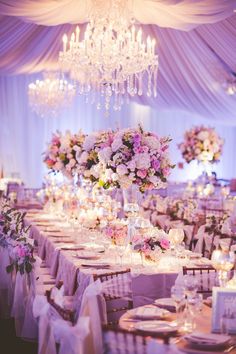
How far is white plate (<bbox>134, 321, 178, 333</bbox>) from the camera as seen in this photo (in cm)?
321

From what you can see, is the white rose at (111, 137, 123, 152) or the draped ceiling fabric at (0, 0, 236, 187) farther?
the draped ceiling fabric at (0, 0, 236, 187)

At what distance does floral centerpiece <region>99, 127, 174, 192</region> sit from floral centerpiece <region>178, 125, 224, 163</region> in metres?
7.45

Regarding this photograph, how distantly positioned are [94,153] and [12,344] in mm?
1896

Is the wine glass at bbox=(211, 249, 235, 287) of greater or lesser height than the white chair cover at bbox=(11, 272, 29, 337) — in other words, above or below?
above

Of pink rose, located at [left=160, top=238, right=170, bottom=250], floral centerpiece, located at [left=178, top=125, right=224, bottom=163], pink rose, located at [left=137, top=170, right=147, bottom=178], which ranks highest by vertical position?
floral centerpiece, located at [left=178, top=125, right=224, bottom=163]

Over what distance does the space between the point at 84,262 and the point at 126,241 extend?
1.77 ft

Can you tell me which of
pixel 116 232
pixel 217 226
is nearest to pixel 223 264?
pixel 116 232

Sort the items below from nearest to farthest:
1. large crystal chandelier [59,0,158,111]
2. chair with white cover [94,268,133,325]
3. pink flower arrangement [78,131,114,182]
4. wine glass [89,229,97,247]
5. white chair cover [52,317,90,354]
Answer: white chair cover [52,317,90,354]
chair with white cover [94,268,133,325]
pink flower arrangement [78,131,114,182]
wine glass [89,229,97,247]
large crystal chandelier [59,0,158,111]

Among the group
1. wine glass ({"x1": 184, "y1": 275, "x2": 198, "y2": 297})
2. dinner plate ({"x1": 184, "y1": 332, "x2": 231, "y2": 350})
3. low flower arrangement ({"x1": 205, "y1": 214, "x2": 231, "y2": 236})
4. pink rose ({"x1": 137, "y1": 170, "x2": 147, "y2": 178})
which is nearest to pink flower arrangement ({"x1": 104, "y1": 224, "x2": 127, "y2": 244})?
pink rose ({"x1": 137, "y1": 170, "x2": 147, "y2": 178})

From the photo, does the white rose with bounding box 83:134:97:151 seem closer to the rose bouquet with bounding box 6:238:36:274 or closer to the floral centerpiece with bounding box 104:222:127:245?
the floral centerpiece with bounding box 104:222:127:245

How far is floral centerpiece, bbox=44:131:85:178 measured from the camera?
7992 millimetres

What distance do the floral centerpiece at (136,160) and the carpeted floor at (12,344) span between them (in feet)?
4.78

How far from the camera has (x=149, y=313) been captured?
3514 mm

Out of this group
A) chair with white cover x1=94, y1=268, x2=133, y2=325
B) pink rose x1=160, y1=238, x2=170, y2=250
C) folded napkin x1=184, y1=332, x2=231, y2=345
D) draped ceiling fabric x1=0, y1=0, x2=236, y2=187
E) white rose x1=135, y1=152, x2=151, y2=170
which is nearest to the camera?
folded napkin x1=184, y1=332, x2=231, y2=345
